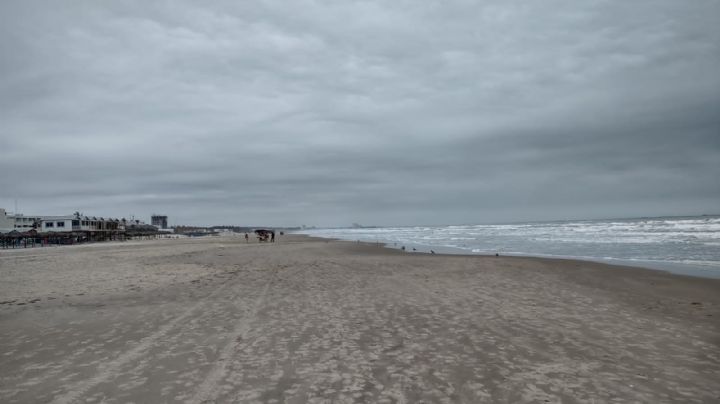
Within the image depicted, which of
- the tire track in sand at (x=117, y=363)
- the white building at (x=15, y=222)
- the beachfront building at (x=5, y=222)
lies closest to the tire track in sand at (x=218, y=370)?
the tire track in sand at (x=117, y=363)

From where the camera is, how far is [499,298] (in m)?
12.4

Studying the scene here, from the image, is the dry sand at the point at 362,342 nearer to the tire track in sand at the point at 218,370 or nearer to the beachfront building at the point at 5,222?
the tire track in sand at the point at 218,370

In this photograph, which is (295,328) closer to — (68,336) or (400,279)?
(68,336)

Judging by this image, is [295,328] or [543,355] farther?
[295,328]

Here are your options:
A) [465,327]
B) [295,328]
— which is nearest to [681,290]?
[465,327]

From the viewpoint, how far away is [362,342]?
25.7 feet

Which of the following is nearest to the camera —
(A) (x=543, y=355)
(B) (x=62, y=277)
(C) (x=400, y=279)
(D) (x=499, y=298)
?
(A) (x=543, y=355)

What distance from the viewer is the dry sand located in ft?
18.5

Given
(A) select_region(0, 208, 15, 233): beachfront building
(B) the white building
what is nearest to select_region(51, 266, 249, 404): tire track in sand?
(B) the white building

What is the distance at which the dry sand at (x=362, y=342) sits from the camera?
222 inches

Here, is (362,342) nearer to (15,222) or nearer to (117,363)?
(117,363)

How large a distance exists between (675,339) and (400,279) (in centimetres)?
987

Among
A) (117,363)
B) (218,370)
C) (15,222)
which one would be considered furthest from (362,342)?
(15,222)

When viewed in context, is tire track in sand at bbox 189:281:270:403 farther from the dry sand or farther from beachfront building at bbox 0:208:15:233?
beachfront building at bbox 0:208:15:233
